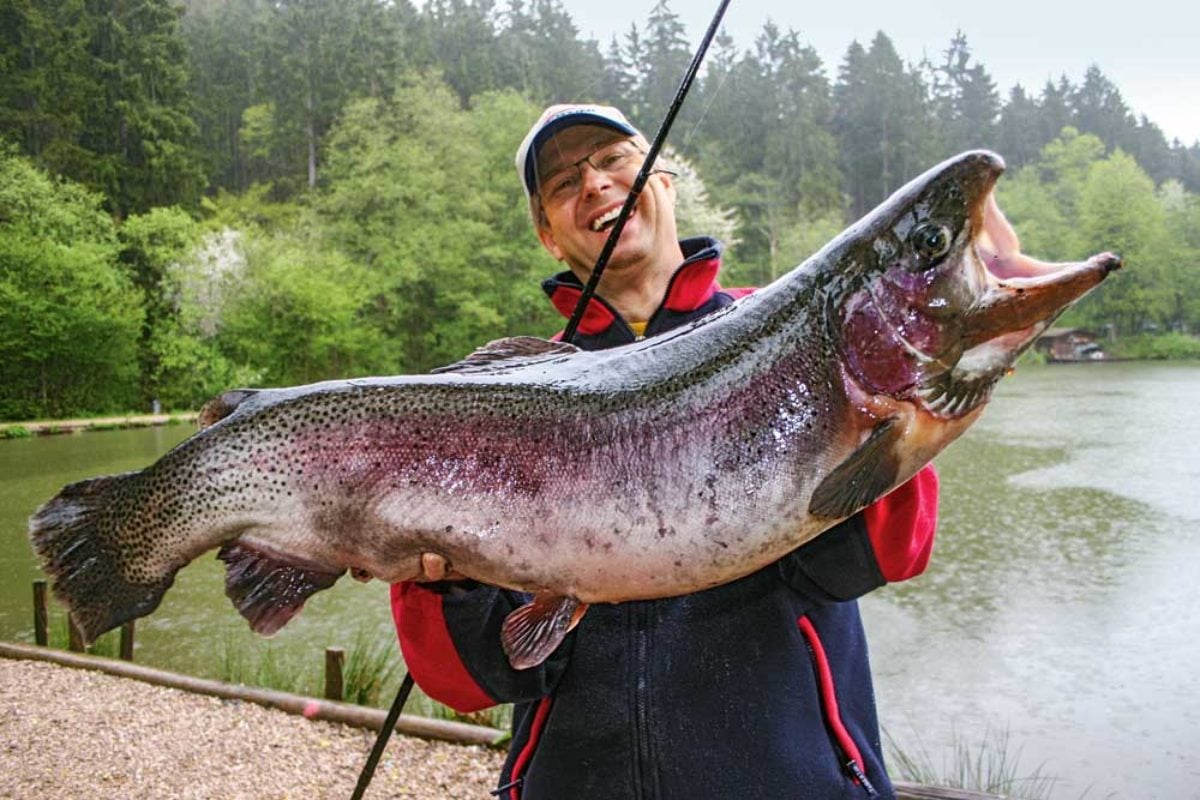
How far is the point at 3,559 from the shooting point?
1060cm

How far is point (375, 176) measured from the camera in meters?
36.0

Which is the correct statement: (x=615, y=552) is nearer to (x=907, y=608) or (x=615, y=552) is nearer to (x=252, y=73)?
(x=907, y=608)

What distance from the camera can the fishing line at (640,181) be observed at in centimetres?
235

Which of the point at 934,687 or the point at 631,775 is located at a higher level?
the point at 631,775

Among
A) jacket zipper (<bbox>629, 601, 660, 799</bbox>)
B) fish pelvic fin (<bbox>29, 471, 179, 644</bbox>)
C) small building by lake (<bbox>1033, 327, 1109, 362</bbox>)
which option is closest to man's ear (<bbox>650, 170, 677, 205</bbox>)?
jacket zipper (<bbox>629, 601, 660, 799</bbox>)

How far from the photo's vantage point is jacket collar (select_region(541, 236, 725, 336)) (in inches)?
95.7

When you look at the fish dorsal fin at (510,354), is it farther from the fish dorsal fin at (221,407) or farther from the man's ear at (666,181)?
the man's ear at (666,181)

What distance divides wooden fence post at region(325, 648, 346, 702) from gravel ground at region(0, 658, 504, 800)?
0.34 m

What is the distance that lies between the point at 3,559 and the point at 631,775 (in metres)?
11.5

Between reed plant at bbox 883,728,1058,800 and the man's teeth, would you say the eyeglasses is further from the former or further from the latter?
reed plant at bbox 883,728,1058,800

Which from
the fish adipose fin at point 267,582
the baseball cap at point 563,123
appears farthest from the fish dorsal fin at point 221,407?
the baseball cap at point 563,123

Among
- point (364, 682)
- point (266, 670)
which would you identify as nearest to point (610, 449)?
point (364, 682)

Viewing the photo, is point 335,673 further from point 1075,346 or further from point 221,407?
point 1075,346

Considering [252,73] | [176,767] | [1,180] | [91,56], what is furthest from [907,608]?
[252,73]
